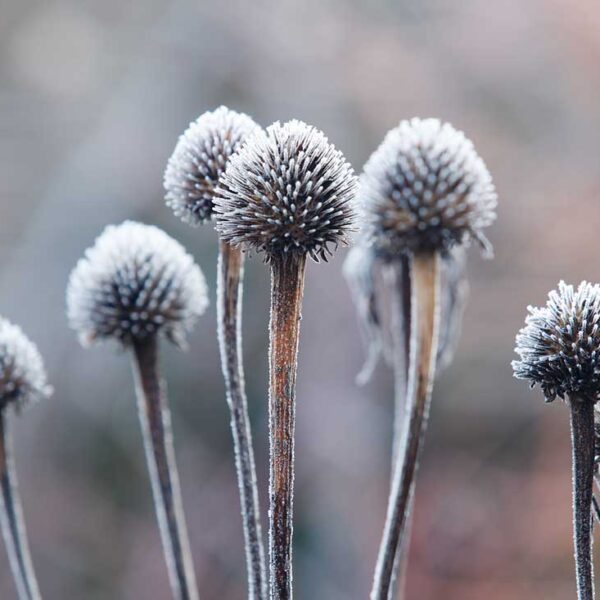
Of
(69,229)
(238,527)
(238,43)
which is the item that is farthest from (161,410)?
(238,43)

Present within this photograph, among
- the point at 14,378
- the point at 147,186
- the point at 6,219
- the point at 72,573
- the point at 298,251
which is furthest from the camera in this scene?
the point at 6,219

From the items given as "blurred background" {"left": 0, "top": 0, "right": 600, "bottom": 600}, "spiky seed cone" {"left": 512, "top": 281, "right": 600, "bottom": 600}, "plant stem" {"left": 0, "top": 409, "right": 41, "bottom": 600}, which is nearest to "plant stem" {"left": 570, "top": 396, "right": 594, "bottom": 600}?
"spiky seed cone" {"left": 512, "top": 281, "right": 600, "bottom": 600}

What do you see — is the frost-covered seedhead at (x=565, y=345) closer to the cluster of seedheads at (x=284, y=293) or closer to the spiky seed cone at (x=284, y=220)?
the cluster of seedheads at (x=284, y=293)

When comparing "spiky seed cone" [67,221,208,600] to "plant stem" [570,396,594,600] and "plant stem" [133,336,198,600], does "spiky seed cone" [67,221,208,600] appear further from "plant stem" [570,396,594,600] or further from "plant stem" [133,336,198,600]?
"plant stem" [570,396,594,600]

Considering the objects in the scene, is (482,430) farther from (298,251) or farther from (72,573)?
(298,251)

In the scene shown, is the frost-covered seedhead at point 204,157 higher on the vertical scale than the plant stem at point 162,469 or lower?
higher

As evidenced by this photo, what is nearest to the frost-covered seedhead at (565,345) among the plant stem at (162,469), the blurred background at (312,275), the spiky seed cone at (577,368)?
Answer: the spiky seed cone at (577,368)

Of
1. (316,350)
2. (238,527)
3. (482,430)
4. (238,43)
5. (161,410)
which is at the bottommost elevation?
(161,410)
